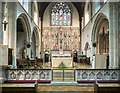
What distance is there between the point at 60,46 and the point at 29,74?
1523 cm

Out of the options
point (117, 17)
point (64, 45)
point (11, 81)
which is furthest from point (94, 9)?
point (11, 81)

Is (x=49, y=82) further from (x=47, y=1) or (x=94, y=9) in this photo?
(x=47, y=1)

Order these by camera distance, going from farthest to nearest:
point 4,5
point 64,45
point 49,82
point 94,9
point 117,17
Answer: point 64,45 < point 94,9 < point 117,17 < point 4,5 < point 49,82

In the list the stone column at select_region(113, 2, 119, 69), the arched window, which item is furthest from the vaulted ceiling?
the stone column at select_region(113, 2, 119, 69)

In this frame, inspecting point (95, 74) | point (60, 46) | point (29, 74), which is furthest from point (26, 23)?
point (95, 74)

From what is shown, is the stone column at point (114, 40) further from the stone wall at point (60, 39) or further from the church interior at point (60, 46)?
the stone wall at point (60, 39)

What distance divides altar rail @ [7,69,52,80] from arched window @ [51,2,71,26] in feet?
55.9

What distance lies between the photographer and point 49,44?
22.1 metres

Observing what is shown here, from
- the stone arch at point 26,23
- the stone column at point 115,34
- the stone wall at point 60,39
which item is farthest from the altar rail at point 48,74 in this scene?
the stone wall at point 60,39

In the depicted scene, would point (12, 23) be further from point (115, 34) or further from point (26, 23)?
point (115, 34)

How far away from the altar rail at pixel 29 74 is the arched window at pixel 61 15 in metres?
17.0

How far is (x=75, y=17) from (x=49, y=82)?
18357mm

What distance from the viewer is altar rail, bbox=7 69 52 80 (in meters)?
6.83

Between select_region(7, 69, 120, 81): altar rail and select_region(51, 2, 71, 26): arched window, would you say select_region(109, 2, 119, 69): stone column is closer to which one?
select_region(7, 69, 120, 81): altar rail
